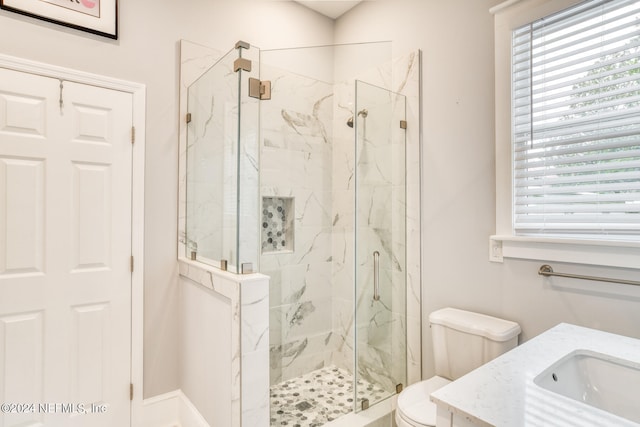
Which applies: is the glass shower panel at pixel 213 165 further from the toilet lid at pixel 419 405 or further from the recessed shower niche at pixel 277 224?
the toilet lid at pixel 419 405

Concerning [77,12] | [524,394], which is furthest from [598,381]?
[77,12]

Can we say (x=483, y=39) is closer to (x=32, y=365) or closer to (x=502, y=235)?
(x=502, y=235)

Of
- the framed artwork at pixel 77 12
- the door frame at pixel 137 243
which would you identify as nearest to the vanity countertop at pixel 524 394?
the door frame at pixel 137 243

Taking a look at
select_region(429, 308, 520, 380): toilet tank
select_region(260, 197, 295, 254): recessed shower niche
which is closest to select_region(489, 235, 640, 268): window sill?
select_region(429, 308, 520, 380): toilet tank

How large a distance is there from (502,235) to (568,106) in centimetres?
69

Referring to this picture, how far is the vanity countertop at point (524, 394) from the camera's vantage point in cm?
76

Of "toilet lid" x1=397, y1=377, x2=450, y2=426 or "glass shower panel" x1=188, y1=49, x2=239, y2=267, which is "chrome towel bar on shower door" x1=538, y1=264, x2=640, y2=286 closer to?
"toilet lid" x1=397, y1=377, x2=450, y2=426

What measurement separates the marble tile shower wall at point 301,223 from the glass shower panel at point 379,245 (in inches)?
19.1

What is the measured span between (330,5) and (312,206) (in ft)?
5.52

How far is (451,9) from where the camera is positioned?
2076 mm

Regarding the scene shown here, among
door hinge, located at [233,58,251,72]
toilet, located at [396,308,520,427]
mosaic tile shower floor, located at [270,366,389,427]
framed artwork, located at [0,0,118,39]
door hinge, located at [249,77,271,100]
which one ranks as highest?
framed artwork, located at [0,0,118,39]

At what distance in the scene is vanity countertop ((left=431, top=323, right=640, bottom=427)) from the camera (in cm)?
76

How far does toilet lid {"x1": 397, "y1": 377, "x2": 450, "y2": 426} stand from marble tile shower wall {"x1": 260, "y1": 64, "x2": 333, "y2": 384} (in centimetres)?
96

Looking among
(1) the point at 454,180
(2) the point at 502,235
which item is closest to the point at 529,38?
(1) the point at 454,180
